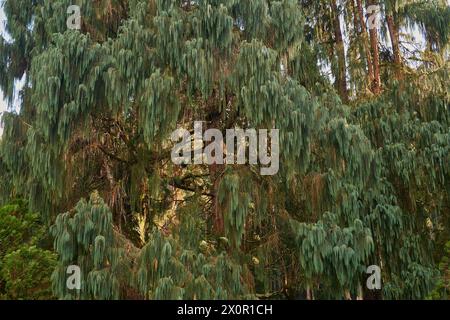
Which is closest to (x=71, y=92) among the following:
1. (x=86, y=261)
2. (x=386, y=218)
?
(x=86, y=261)

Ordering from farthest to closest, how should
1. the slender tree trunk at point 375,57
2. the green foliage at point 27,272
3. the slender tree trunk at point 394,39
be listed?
the slender tree trunk at point 394,39 → the slender tree trunk at point 375,57 → the green foliage at point 27,272

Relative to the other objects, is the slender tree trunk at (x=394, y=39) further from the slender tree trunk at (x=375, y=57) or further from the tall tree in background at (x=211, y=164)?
the tall tree in background at (x=211, y=164)

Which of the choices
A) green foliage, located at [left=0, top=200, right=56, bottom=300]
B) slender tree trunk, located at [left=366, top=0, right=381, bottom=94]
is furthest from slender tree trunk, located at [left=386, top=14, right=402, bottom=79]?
green foliage, located at [left=0, top=200, right=56, bottom=300]

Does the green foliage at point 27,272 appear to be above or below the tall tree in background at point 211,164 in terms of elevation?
below

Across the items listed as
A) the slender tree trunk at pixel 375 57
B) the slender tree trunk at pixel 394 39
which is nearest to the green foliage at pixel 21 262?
the slender tree trunk at pixel 375 57

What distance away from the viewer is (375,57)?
8.66m

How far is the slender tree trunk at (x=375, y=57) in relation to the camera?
8414 mm

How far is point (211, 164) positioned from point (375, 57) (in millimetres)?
3785

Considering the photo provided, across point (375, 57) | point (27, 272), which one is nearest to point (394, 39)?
point (375, 57)

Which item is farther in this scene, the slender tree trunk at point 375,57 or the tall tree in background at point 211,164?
the slender tree trunk at point 375,57

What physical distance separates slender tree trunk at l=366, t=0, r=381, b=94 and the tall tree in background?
0.50 metres

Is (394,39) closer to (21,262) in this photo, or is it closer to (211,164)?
(211,164)

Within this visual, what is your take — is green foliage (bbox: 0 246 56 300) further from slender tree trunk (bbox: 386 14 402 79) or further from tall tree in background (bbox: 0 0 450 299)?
slender tree trunk (bbox: 386 14 402 79)

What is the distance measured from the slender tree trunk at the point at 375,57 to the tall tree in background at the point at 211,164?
50 centimetres
